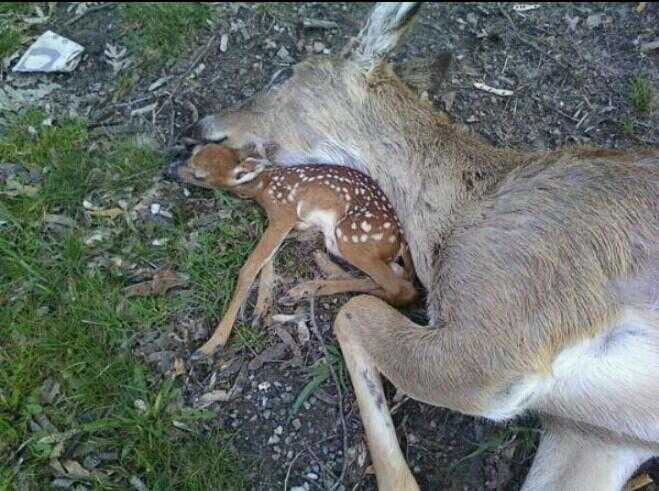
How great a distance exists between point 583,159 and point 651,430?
1.22 meters

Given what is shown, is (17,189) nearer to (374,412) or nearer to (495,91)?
(374,412)

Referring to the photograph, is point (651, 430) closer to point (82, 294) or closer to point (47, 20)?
point (82, 294)

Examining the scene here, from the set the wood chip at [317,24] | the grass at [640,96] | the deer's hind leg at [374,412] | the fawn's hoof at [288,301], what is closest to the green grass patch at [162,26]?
the wood chip at [317,24]

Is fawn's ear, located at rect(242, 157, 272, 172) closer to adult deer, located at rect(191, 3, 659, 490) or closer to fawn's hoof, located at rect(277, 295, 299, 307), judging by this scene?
adult deer, located at rect(191, 3, 659, 490)

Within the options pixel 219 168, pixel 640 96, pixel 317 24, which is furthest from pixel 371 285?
pixel 640 96

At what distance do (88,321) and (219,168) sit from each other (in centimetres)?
100

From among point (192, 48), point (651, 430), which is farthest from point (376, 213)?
point (192, 48)

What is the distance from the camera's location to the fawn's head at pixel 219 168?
3.99 meters

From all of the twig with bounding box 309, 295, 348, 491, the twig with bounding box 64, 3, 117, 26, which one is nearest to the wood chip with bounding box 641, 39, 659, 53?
the twig with bounding box 309, 295, 348, 491

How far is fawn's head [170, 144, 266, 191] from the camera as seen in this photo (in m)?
3.99

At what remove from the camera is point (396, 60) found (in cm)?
504

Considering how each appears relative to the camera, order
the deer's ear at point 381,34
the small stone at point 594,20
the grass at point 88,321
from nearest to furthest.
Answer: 1. the grass at point 88,321
2. the deer's ear at point 381,34
3. the small stone at point 594,20

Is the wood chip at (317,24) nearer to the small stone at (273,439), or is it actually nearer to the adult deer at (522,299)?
the adult deer at (522,299)

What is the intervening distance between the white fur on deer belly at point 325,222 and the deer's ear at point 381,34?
2.68 feet
